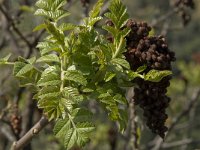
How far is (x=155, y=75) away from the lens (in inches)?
80.6

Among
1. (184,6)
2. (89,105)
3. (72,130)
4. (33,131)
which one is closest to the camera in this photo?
(72,130)

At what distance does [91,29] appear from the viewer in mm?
2115

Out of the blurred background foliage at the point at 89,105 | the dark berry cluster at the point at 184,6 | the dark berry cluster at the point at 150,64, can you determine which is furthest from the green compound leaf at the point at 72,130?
the dark berry cluster at the point at 184,6

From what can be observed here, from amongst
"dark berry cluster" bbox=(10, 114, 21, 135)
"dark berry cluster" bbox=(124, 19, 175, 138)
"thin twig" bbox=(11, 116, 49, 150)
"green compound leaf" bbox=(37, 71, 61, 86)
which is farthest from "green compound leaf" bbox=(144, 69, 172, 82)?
"dark berry cluster" bbox=(10, 114, 21, 135)

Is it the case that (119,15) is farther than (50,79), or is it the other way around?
(119,15)

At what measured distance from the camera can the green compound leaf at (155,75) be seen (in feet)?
6.72

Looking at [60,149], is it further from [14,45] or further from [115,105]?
[115,105]

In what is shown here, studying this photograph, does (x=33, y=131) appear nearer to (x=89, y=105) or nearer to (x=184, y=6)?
(x=184, y=6)

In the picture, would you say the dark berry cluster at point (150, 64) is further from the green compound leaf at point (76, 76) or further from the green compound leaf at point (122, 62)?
the green compound leaf at point (76, 76)

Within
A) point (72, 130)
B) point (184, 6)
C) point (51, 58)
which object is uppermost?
point (184, 6)

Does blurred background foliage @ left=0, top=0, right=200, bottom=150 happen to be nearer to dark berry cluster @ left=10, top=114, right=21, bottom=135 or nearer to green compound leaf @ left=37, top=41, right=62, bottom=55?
dark berry cluster @ left=10, top=114, right=21, bottom=135

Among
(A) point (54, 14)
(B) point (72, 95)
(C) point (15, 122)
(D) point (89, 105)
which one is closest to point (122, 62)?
(B) point (72, 95)

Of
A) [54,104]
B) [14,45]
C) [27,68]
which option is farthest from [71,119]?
[14,45]

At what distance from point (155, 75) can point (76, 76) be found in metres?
0.32
